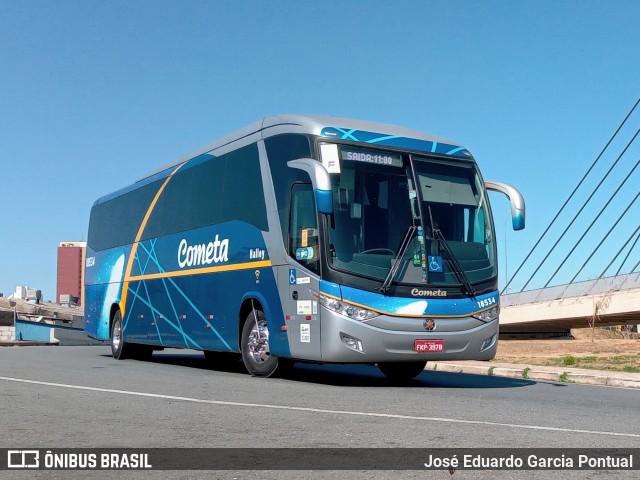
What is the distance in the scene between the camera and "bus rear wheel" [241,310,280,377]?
549 inches

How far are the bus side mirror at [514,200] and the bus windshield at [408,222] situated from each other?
0.53 metres

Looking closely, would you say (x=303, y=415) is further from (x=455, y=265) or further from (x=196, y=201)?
(x=196, y=201)

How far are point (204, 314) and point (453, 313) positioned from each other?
16.6ft

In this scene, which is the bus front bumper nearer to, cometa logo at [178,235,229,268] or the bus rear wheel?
the bus rear wheel

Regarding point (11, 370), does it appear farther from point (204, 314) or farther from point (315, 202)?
point (315, 202)

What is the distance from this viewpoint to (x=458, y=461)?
6117mm

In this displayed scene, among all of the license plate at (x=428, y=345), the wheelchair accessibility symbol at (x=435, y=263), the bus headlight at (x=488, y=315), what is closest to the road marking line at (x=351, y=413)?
the license plate at (x=428, y=345)

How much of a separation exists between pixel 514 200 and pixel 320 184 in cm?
363

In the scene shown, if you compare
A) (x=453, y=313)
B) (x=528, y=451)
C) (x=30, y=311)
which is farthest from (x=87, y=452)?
(x=30, y=311)

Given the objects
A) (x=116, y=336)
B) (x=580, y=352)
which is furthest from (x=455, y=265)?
(x=580, y=352)

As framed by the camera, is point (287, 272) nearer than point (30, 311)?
Yes

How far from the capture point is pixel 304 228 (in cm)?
1274

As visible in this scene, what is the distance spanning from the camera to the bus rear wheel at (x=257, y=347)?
45.7ft

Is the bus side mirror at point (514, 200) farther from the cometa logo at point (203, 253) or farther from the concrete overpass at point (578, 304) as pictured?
the concrete overpass at point (578, 304)
